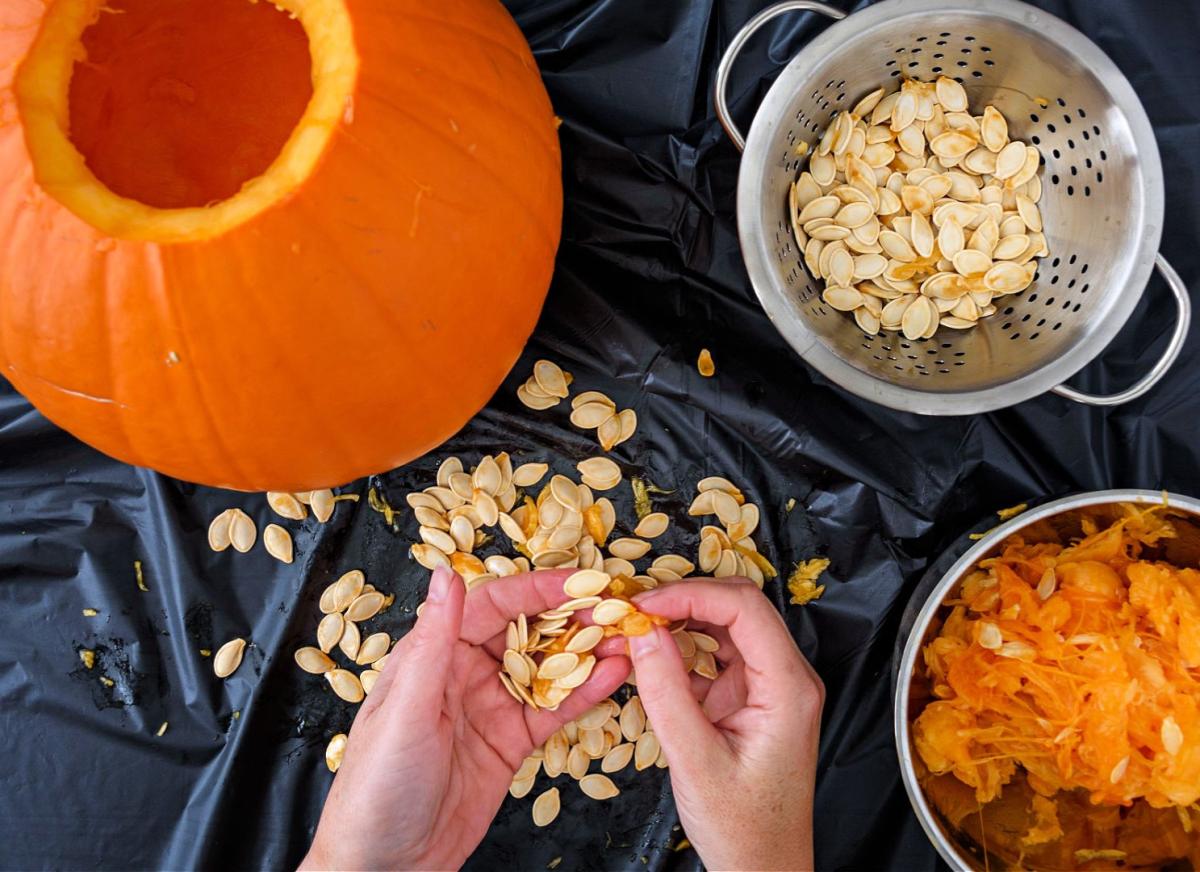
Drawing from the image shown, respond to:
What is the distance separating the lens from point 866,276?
3.35 ft

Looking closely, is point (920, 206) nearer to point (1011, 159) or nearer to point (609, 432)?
point (1011, 159)

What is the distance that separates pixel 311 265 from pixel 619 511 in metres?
0.51

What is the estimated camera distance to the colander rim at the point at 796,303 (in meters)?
0.93

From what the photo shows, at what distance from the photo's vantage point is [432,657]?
890 millimetres

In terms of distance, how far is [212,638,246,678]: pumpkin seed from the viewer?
1.10 meters

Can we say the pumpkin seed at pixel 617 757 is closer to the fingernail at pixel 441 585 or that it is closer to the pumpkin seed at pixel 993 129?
the fingernail at pixel 441 585

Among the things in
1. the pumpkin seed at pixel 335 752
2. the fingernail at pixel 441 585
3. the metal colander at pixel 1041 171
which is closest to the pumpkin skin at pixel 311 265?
the fingernail at pixel 441 585

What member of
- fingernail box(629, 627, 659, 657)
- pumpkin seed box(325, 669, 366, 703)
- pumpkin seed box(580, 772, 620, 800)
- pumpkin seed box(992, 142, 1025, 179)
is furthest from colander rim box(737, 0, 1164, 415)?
pumpkin seed box(325, 669, 366, 703)

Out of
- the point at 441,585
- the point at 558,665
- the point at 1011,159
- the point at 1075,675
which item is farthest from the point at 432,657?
the point at 1011,159

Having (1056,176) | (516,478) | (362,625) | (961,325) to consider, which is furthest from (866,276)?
(362,625)

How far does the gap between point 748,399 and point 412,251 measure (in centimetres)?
47

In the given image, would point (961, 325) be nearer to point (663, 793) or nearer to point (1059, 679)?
point (1059, 679)

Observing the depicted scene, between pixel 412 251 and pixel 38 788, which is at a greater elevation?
pixel 412 251

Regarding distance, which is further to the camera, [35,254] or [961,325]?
[961,325]
